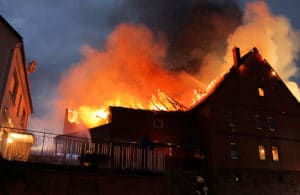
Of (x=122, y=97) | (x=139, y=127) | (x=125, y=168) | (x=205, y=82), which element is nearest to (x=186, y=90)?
(x=205, y=82)

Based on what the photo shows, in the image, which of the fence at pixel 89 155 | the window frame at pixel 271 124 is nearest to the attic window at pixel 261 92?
the window frame at pixel 271 124

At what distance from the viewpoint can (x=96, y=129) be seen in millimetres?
27188

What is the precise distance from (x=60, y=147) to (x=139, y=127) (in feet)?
33.0

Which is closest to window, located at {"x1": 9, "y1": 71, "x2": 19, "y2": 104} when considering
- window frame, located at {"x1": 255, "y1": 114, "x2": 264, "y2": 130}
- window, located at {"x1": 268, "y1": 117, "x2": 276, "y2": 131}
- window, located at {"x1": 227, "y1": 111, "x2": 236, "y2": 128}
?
window, located at {"x1": 227, "y1": 111, "x2": 236, "y2": 128}

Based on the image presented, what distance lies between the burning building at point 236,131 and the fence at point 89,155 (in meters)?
6.27

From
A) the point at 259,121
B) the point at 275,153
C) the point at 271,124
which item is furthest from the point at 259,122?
the point at 275,153

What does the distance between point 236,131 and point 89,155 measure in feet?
49.2

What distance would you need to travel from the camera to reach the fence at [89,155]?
1644 centimetres

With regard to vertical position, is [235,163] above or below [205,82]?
below

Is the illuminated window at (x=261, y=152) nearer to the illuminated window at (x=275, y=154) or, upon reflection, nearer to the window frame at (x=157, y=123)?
the illuminated window at (x=275, y=154)

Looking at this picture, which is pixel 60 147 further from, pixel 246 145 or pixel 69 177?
pixel 246 145

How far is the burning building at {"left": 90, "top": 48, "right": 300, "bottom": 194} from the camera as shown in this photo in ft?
81.3

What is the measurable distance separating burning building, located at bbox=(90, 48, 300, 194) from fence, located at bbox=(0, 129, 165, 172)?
6275mm

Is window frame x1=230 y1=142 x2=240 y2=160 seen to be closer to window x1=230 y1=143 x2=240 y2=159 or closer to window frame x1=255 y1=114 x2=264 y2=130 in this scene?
window x1=230 y1=143 x2=240 y2=159
